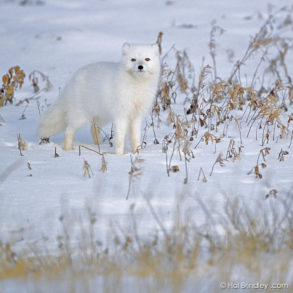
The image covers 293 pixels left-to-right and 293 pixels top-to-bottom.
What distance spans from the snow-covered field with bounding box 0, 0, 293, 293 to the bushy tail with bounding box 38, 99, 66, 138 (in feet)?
0.58

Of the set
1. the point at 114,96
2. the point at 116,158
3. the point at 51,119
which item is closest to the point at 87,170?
the point at 116,158

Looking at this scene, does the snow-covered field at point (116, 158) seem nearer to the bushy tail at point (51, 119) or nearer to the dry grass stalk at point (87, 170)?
the dry grass stalk at point (87, 170)

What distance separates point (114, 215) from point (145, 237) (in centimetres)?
45

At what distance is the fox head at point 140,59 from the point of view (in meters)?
4.66

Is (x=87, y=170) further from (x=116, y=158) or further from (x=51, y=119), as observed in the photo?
(x=51, y=119)

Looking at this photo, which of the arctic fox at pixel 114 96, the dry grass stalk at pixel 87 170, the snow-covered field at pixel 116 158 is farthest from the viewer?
the arctic fox at pixel 114 96

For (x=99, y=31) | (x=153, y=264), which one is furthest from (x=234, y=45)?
(x=153, y=264)

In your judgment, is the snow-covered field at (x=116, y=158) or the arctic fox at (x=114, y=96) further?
the arctic fox at (x=114, y=96)

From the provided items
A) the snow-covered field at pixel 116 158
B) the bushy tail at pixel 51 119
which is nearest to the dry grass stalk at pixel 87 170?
the snow-covered field at pixel 116 158

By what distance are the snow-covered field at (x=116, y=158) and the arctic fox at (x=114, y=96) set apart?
26 centimetres

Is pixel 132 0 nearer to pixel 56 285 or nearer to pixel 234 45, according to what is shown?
pixel 234 45

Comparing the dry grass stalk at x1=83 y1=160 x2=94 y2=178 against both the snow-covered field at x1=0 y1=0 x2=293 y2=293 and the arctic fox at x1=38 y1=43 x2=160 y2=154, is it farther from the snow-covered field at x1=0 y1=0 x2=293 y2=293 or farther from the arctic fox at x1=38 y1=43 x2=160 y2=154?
the arctic fox at x1=38 y1=43 x2=160 y2=154

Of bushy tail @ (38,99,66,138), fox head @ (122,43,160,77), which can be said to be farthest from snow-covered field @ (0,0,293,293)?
fox head @ (122,43,160,77)

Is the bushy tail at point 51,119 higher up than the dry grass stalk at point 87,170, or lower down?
higher up
